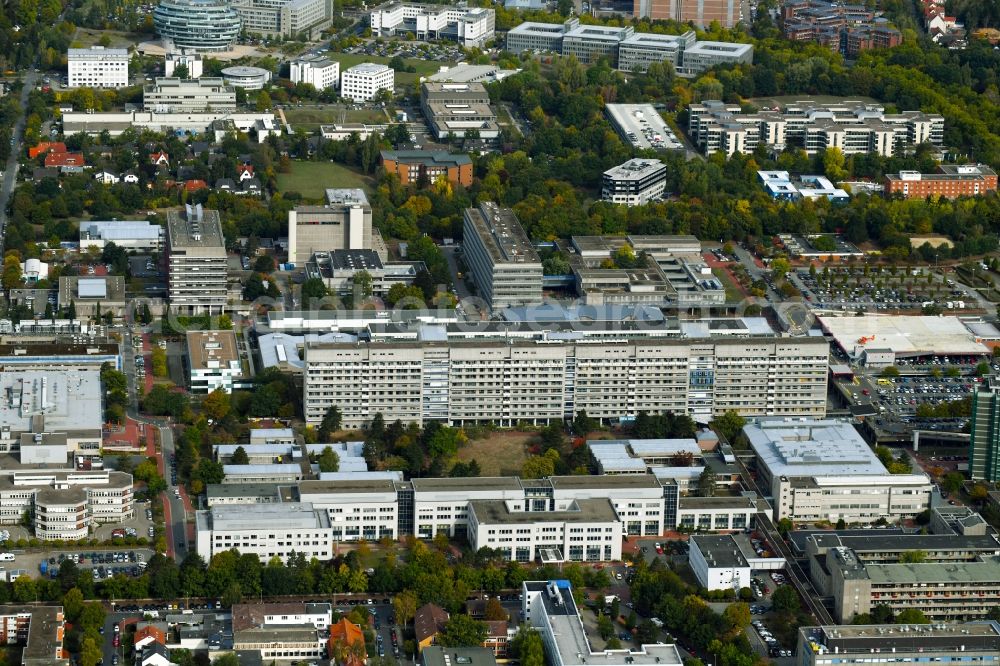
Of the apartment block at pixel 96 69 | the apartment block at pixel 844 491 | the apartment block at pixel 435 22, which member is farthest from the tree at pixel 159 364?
the apartment block at pixel 435 22

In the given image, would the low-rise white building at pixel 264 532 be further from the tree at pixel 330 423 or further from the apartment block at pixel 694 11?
the apartment block at pixel 694 11

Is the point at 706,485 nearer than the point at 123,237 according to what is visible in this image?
Yes

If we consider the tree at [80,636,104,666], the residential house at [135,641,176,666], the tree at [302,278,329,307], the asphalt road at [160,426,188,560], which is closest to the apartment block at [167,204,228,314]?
the tree at [302,278,329,307]

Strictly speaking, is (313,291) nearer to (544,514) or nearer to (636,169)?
(636,169)

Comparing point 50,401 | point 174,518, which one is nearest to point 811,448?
point 174,518

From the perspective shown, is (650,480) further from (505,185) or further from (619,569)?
(505,185)

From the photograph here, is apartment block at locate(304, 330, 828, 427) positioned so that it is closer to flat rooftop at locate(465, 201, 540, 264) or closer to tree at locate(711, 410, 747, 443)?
tree at locate(711, 410, 747, 443)
